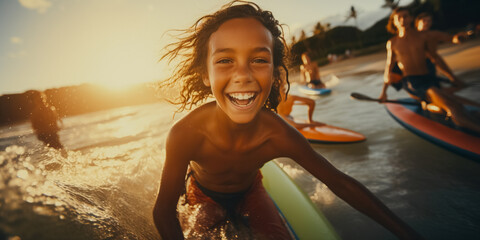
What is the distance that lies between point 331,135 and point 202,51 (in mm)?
3525

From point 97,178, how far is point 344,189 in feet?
6.93

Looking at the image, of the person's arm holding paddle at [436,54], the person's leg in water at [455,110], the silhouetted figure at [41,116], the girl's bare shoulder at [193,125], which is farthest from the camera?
the person's arm holding paddle at [436,54]

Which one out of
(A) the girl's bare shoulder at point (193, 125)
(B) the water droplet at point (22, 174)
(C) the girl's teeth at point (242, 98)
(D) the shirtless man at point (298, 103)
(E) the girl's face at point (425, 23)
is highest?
(E) the girl's face at point (425, 23)

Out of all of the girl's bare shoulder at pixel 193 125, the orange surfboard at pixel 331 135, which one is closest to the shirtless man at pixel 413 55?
the orange surfboard at pixel 331 135

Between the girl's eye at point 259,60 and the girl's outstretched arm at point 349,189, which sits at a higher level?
the girl's eye at point 259,60

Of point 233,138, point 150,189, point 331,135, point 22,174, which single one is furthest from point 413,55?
point 22,174

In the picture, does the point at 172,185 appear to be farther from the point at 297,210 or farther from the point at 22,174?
the point at 297,210

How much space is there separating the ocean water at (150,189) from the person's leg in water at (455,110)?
508 millimetres

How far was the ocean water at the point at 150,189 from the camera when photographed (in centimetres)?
101

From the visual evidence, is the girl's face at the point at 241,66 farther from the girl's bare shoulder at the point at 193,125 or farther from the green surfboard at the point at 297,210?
the green surfboard at the point at 297,210

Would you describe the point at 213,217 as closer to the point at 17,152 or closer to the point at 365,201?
the point at 365,201

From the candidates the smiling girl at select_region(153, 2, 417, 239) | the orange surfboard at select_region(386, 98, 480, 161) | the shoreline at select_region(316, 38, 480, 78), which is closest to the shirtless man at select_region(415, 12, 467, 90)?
the orange surfboard at select_region(386, 98, 480, 161)

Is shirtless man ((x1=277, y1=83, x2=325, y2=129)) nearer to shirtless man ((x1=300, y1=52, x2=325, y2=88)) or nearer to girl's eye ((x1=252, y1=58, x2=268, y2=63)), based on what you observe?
girl's eye ((x1=252, y1=58, x2=268, y2=63))

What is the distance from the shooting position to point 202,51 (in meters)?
1.63
